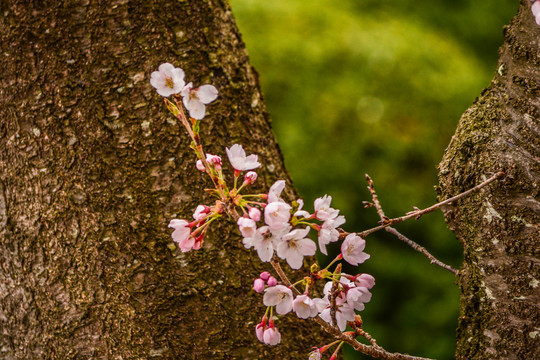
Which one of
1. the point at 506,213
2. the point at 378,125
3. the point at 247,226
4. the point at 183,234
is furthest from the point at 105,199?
the point at 378,125

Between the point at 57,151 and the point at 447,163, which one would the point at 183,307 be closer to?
the point at 57,151

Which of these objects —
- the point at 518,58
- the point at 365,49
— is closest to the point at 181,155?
the point at 518,58

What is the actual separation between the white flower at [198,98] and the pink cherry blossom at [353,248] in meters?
0.25

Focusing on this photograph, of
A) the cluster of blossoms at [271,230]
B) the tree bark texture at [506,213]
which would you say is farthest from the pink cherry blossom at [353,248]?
the tree bark texture at [506,213]

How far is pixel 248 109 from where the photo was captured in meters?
1.11

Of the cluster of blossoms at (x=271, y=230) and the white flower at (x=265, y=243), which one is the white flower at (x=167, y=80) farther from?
the white flower at (x=265, y=243)

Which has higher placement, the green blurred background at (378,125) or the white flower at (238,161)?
the green blurred background at (378,125)

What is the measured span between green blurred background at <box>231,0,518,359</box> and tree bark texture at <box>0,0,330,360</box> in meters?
1.08

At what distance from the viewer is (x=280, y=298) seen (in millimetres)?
689

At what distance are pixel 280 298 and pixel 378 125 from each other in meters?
1.51

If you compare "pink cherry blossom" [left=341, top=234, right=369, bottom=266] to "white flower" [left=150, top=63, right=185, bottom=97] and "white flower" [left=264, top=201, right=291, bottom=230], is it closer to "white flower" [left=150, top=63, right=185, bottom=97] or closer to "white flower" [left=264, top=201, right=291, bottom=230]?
"white flower" [left=264, top=201, right=291, bottom=230]

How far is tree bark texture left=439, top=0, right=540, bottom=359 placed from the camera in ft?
2.67

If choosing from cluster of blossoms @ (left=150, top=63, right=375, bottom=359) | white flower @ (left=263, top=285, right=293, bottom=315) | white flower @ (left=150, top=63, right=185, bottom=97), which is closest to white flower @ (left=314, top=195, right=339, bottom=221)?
cluster of blossoms @ (left=150, top=63, right=375, bottom=359)

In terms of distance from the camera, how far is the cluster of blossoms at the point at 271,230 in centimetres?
64
